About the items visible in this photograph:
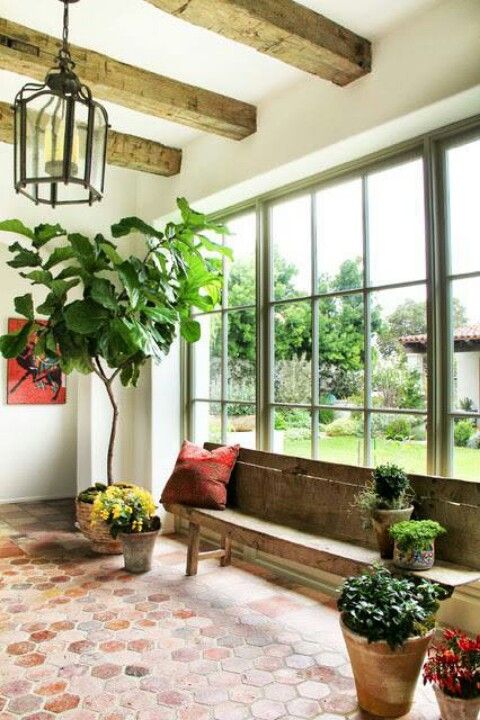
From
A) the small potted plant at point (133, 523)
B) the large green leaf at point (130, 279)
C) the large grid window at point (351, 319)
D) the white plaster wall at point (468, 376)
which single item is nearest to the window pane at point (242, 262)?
the large grid window at point (351, 319)

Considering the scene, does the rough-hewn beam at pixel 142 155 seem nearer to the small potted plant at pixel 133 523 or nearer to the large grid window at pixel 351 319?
the large grid window at pixel 351 319

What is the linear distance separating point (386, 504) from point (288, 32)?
2.27 metres

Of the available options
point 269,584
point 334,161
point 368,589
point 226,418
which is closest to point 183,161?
point 334,161

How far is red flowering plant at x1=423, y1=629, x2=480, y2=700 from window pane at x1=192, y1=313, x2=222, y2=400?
2911mm

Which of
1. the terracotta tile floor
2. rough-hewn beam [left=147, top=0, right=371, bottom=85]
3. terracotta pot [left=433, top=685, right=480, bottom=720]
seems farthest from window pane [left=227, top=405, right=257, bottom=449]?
terracotta pot [left=433, top=685, right=480, bottom=720]

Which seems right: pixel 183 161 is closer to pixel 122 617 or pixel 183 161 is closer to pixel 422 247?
pixel 422 247

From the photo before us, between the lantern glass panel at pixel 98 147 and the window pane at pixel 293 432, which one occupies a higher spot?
the lantern glass panel at pixel 98 147

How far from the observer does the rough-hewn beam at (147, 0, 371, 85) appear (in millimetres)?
2656

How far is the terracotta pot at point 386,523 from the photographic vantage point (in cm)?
275

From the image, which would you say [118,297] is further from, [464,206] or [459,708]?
[459,708]

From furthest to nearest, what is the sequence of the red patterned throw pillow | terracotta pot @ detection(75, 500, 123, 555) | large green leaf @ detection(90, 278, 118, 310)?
terracotta pot @ detection(75, 500, 123, 555) → large green leaf @ detection(90, 278, 118, 310) → the red patterned throw pillow

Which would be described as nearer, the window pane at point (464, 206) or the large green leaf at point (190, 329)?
the window pane at point (464, 206)

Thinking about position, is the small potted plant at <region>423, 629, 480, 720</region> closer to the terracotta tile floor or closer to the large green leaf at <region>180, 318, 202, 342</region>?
the terracotta tile floor

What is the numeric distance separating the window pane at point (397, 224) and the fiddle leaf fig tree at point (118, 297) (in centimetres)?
116
